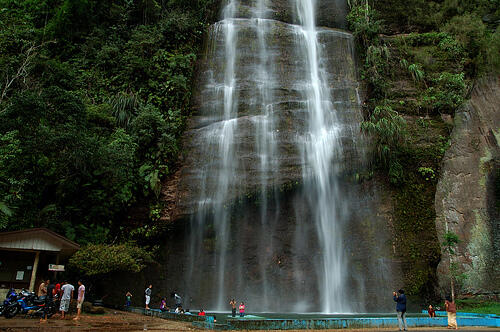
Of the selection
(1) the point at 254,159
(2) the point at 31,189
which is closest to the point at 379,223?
(1) the point at 254,159

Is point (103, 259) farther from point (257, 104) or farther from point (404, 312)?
point (257, 104)

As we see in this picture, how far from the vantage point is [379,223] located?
615 inches

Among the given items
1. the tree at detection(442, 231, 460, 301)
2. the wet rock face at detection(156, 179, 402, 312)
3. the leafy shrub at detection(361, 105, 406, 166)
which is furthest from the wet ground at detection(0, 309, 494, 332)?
the leafy shrub at detection(361, 105, 406, 166)

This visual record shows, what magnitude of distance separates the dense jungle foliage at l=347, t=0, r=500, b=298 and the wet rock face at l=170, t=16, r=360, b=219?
1.28 m

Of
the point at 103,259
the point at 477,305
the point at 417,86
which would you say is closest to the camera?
the point at 103,259

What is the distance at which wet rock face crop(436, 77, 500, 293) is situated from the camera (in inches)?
586

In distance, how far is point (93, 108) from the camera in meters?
16.6

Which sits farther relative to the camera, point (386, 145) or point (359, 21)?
point (359, 21)

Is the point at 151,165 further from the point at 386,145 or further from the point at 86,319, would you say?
the point at 386,145

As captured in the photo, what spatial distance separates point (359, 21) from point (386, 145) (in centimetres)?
831

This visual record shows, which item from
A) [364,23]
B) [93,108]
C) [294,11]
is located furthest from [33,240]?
[294,11]

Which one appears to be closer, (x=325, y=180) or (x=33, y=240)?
(x=33, y=240)

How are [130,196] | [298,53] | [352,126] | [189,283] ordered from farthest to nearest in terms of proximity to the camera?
[298,53] < [352,126] < [130,196] < [189,283]

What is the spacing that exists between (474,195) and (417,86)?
238 inches
